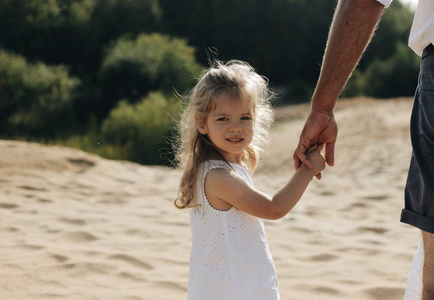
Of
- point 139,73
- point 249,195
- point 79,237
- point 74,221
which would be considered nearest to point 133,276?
point 79,237

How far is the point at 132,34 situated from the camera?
18.9 m

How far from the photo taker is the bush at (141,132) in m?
11.3

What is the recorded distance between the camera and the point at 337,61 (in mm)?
2596

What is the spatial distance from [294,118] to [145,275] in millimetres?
14418

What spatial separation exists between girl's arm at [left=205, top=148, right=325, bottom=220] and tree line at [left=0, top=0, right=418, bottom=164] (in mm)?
3452

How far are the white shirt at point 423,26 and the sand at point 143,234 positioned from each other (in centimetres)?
177

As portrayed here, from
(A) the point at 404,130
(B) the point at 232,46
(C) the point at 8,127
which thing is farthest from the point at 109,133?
(B) the point at 232,46

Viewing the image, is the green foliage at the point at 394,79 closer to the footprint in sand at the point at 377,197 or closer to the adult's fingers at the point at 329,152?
the footprint in sand at the point at 377,197

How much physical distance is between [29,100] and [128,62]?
3.47 m

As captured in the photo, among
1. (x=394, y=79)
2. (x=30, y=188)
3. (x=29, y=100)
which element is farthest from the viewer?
(x=394, y=79)

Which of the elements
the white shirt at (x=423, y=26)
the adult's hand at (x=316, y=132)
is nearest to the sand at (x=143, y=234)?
the adult's hand at (x=316, y=132)

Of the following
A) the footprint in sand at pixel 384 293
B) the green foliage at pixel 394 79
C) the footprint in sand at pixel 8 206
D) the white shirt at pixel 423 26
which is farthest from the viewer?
the green foliage at pixel 394 79

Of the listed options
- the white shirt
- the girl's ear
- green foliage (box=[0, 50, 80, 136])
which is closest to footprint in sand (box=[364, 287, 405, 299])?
the girl's ear

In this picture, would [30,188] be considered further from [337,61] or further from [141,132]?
[141,132]
